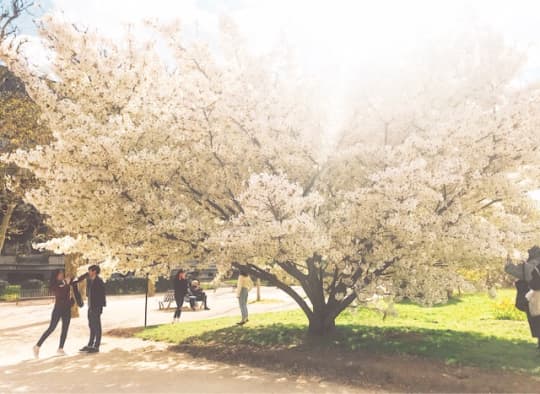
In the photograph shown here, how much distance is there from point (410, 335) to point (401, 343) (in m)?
1.10

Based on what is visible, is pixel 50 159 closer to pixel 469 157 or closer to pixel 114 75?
pixel 114 75

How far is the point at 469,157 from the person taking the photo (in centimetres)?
841

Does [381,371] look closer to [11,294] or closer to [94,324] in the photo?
[94,324]

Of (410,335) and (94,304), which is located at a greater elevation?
(94,304)

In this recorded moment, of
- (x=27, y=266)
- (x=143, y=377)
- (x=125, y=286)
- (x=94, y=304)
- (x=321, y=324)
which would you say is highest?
(x=27, y=266)

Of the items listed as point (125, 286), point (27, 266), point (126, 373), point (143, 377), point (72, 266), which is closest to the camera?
point (143, 377)

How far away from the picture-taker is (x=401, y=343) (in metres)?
9.92

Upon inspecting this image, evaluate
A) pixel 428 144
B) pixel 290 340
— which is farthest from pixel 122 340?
pixel 428 144

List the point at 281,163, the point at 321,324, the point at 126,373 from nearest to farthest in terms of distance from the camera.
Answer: the point at 126,373
the point at 281,163
the point at 321,324

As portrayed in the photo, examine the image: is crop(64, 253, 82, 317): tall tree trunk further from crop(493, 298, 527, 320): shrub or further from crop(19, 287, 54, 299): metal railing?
crop(493, 298, 527, 320): shrub

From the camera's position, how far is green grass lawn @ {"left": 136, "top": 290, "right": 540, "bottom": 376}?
878 centimetres

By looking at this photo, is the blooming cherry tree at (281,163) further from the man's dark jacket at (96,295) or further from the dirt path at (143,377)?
the dirt path at (143,377)

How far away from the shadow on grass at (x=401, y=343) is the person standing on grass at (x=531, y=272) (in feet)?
1.77

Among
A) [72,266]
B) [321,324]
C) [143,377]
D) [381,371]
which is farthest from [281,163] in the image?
[72,266]
